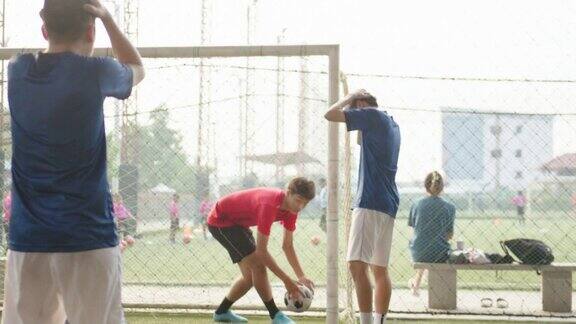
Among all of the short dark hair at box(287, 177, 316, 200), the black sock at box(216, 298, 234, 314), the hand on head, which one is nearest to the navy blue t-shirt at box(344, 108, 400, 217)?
the short dark hair at box(287, 177, 316, 200)

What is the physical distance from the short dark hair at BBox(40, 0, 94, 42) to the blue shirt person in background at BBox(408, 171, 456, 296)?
585 centimetres

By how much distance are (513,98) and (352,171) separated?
7.67 feet

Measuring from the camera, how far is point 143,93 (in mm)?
7195

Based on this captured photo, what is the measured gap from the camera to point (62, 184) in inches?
97.7

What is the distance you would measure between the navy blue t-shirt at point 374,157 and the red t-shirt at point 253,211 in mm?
672

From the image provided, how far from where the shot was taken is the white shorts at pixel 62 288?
2457 mm

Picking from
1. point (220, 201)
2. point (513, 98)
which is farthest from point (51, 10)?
point (513, 98)

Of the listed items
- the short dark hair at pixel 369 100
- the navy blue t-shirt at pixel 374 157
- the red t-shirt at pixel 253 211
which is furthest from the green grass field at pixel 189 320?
the short dark hair at pixel 369 100

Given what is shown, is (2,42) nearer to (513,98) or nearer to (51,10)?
(513,98)

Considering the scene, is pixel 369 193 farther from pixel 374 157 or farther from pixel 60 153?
pixel 60 153

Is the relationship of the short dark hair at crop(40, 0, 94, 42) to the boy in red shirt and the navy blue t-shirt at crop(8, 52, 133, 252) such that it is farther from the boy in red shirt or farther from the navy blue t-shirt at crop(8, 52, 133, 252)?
the boy in red shirt

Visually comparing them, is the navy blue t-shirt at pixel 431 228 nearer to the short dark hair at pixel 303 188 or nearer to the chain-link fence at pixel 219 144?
the chain-link fence at pixel 219 144


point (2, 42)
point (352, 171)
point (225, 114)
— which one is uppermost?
point (2, 42)

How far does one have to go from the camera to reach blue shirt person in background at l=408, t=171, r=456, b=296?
26.1 feet
